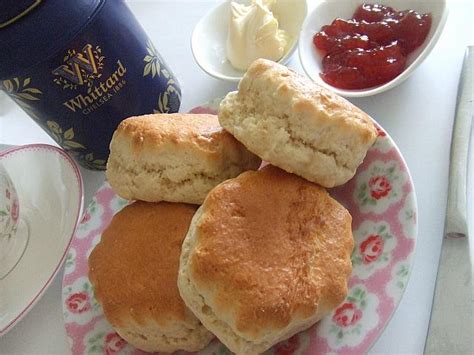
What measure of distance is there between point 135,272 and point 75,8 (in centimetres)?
47

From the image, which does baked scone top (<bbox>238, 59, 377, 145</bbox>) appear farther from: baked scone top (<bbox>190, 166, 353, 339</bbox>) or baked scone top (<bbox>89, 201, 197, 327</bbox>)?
baked scone top (<bbox>89, 201, 197, 327</bbox>)

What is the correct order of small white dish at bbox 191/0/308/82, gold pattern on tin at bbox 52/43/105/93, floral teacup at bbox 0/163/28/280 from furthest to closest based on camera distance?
1. small white dish at bbox 191/0/308/82
2. floral teacup at bbox 0/163/28/280
3. gold pattern on tin at bbox 52/43/105/93

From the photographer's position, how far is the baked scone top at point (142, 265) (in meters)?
0.83

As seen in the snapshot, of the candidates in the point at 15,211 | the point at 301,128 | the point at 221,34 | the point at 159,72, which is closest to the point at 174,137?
the point at 301,128

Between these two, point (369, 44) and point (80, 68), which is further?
point (369, 44)

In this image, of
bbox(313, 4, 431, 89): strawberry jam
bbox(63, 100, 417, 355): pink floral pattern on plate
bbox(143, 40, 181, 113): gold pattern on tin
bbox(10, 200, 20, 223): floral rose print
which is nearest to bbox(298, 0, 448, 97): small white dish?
bbox(313, 4, 431, 89): strawberry jam

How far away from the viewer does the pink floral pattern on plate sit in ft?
2.68

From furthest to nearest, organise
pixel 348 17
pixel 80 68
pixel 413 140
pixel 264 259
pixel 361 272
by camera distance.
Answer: pixel 348 17 → pixel 413 140 → pixel 80 68 → pixel 361 272 → pixel 264 259

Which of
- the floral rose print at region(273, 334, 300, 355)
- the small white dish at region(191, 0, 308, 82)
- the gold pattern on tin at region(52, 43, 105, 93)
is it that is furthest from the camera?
the small white dish at region(191, 0, 308, 82)

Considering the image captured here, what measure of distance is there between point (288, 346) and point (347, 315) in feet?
0.36

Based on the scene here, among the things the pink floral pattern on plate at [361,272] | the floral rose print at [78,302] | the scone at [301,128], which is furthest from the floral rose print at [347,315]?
the floral rose print at [78,302]

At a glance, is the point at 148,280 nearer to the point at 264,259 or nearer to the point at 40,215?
the point at 264,259

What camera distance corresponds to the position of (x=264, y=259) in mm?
773

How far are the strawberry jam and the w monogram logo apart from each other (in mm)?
481
